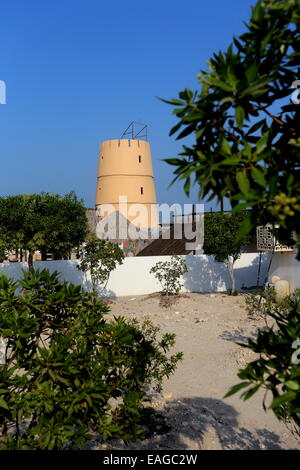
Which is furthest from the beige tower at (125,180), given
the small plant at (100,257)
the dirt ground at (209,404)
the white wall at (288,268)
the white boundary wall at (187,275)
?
the dirt ground at (209,404)

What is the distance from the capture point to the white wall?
62.0 ft

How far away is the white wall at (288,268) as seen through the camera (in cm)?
1889

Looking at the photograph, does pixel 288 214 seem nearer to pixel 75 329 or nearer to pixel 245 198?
pixel 245 198

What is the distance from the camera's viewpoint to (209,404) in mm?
7906

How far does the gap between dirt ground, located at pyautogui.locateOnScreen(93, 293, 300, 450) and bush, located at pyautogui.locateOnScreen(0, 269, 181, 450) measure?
688mm

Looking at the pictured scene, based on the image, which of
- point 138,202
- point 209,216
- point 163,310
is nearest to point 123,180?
point 138,202

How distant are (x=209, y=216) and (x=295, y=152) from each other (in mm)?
19507

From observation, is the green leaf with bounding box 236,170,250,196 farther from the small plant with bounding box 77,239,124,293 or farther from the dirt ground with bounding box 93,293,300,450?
the small plant with bounding box 77,239,124,293

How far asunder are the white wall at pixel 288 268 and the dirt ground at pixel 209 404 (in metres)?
4.52

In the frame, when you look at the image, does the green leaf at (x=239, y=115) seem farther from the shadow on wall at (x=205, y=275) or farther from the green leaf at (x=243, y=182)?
the shadow on wall at (x=205, y=275)

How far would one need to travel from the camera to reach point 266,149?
2598 millimetres

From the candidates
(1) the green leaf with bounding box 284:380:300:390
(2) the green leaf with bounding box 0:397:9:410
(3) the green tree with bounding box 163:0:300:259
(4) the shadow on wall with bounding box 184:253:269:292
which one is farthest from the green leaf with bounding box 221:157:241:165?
(4) the shadow on wall with bounding box 184:253:269:292

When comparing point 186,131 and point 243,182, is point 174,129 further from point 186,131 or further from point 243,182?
point 243,182

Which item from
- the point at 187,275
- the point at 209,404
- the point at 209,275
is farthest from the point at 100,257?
the point at 209,404
